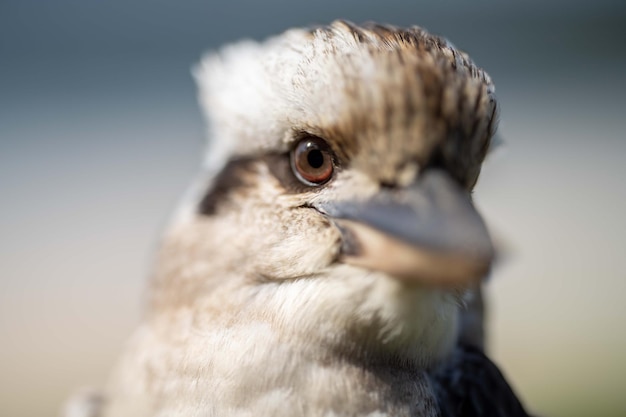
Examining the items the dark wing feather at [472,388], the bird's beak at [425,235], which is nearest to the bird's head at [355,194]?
the bird's beak at [425,235]

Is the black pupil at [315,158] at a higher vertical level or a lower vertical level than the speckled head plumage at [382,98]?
lower

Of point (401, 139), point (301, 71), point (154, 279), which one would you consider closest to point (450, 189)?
point (401, 139)

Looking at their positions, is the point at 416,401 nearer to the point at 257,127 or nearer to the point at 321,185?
the point at 321,185

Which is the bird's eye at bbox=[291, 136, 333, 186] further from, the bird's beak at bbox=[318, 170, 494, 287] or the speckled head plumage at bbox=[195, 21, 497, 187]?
the bird's beak at bbox=[318, 170, 494, 287]

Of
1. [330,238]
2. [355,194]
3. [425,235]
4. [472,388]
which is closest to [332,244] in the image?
A: [330,238]

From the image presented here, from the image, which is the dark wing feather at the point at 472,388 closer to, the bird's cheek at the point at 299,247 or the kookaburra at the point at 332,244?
the kookaburra at the point at 332,244

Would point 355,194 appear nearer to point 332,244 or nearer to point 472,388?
point 332,244

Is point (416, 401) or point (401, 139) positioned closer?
point (401, 139)
